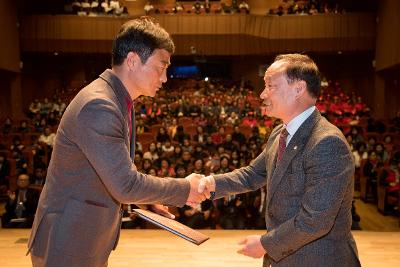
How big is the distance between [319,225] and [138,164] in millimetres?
6228

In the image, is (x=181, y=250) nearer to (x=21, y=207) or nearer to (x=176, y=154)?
(x=21, y=207)

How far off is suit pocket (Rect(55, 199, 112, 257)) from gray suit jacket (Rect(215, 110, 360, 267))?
2.11ft

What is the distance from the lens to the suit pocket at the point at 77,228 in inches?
61.8

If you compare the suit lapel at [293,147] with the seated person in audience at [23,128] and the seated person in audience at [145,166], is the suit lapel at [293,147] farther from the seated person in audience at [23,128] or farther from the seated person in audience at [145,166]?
the seated person in audience at [23,128]

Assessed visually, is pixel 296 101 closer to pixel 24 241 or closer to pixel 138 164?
pixel 24 241

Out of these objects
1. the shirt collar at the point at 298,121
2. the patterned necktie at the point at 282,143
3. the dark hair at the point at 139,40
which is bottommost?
the patterned necktie at the point at 282,143

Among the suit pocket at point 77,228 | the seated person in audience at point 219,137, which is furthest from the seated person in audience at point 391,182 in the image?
the suit pocket at point 77,228

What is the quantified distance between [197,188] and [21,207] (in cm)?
457

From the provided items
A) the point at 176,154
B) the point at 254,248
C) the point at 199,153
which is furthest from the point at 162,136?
the point at 254,248

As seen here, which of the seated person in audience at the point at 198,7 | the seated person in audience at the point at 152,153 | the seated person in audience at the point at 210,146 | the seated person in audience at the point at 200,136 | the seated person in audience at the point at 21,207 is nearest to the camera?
the seated person in audience at the point at 21,207

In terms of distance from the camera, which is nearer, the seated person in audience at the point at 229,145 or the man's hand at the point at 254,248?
the man's hand at the point at 254,248

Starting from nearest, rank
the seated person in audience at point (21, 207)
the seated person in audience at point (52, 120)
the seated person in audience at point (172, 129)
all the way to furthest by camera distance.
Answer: the seated person in audience at point (21, 207)
the seated person in audience at point (172, 129)
the seated person in audience at point (52, 120)

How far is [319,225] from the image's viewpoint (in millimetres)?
1582

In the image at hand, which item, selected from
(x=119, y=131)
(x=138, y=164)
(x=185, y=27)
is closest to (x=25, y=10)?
(x=185, y=27)
